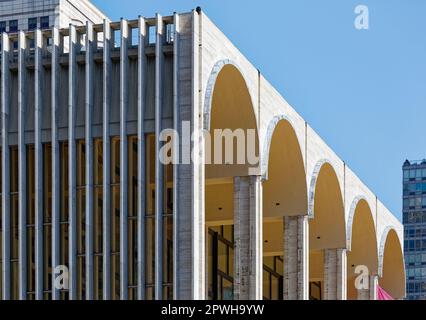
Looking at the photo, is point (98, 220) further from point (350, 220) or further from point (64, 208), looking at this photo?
point (350, 220)

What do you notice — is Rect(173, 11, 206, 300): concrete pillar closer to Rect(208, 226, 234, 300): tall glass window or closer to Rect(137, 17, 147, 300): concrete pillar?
Rect(137, 17, 147, 300): concrete pillar

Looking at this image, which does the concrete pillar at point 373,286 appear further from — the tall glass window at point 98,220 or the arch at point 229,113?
the tall glass window at point 98,220

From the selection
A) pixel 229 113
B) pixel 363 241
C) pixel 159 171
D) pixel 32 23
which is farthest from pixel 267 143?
pixel 32 23

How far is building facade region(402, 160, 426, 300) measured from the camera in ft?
614

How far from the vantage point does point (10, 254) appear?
47.2m

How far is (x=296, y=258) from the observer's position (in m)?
61.2

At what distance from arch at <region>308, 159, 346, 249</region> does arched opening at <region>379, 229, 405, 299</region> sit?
53.1 feet

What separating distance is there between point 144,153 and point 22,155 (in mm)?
5289

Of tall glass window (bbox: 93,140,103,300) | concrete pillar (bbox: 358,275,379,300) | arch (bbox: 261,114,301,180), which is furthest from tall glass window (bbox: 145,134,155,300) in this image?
concrete pillar (bbox: 358,275,379,300)

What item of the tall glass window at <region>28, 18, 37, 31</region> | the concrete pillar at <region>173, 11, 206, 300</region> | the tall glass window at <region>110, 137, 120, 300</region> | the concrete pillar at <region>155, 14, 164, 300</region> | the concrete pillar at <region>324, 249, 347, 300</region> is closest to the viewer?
the concrete pillar at <region>173, 11, 206, 300</region>

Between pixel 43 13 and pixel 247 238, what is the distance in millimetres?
76689

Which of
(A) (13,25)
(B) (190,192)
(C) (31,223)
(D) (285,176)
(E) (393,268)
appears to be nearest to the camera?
(B) (190,192)
